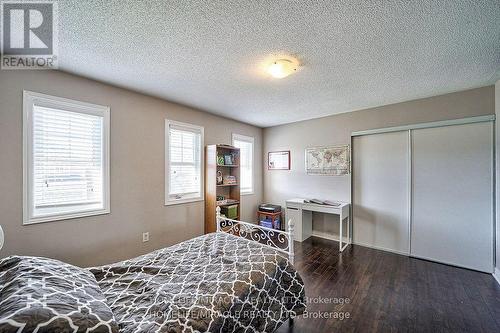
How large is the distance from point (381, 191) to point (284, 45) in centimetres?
294

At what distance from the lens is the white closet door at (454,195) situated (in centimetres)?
269

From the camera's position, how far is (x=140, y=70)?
→ 88.5 inches

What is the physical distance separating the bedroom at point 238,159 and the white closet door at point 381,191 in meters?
0.03

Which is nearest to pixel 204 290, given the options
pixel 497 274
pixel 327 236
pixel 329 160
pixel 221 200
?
pixel 221 200

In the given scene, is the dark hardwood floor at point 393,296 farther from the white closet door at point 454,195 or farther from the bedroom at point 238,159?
the white closet door at point 454,195

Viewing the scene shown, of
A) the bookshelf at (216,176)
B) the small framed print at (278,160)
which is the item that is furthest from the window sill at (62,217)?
the small framed print at (278,160)

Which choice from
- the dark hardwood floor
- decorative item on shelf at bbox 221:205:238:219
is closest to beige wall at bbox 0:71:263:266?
decorative item on shelf at bbox 221:205:238:219

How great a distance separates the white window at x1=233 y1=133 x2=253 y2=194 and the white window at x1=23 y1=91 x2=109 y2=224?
8.56 feet

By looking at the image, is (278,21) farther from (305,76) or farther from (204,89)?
(204,89)

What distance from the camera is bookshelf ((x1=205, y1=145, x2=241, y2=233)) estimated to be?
11.7ft

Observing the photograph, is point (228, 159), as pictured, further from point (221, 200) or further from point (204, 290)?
point (204, 290)

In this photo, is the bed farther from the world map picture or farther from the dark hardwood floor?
the world map picture

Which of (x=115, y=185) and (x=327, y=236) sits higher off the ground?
(x=115, y=185)

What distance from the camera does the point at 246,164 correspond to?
15.6 feet
